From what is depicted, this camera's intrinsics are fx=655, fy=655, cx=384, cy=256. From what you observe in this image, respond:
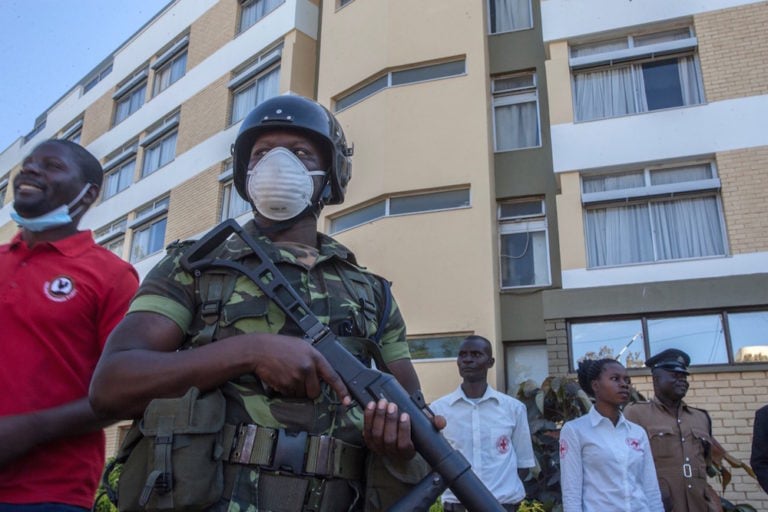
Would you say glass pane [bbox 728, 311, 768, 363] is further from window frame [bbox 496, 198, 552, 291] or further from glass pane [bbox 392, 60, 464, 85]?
glass pane [bbox 392, 60, 464, 85]

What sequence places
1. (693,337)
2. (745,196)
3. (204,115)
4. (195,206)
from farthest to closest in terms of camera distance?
(204,115), (195,206), (745,196), (693,337)

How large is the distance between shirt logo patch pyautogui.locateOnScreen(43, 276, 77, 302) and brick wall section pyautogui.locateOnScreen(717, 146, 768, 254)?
8.84 metres

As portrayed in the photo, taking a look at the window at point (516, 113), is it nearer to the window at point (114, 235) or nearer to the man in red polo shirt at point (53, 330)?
the man in red polo shirt at point (53, 330)

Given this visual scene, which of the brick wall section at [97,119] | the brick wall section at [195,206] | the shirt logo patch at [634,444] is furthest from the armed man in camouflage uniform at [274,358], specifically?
the brick wall section at [97,119]

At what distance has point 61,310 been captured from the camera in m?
2.23

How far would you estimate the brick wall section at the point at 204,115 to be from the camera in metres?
15.3

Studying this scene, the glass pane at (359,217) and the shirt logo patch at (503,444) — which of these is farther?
the glass pane at (359,217)

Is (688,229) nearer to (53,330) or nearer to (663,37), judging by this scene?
(663,37)

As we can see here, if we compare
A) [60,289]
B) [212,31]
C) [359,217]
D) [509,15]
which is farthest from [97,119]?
[60,289]

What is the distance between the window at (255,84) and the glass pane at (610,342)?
8140 mm

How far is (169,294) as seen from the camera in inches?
62.2

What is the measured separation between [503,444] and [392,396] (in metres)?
Answer: 3.49

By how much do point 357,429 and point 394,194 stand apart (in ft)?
30.8

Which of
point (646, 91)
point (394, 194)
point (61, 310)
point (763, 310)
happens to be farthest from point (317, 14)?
point (61, 310)
